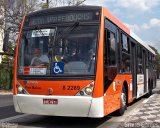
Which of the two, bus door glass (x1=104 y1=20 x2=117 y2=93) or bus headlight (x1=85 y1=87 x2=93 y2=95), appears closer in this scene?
bus headlight (x1=85 y1=87 x2=93 y2=95)

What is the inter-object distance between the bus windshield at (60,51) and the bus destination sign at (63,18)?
22 cm

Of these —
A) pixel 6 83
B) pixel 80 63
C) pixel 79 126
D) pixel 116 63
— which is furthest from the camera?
pixel 6 83

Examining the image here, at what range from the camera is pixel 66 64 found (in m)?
9.33

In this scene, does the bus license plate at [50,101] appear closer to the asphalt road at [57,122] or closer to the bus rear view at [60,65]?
the bus rear view at [60,65]

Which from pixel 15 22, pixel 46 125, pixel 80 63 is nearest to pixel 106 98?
pixel 80 63

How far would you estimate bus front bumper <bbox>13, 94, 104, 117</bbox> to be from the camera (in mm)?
8969

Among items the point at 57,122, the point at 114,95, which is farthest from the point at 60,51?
the point at 57,122

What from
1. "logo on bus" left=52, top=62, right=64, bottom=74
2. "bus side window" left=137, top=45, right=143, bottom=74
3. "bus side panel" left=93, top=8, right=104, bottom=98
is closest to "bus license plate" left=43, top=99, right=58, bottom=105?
"logo on bus" left=52, top=62, right=64, bottom=74

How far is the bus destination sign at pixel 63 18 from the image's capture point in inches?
381

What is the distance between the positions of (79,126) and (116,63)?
2.15 meters

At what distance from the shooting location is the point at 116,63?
1091cm

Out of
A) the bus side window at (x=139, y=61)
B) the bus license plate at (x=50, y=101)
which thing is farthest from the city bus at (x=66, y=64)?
the bus side window at (x=139, y=61)

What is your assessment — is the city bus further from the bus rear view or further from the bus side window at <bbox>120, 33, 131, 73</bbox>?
the bus side window at <bbox>120, 33, 131, 73</bbox>

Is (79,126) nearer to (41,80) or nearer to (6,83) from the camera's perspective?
(41,80)
